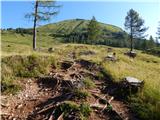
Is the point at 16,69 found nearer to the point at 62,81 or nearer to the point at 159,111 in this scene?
the point at 62,81

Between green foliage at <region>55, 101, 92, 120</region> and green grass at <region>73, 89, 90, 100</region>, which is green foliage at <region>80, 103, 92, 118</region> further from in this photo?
green grass at <region>73, 89, 90, 100</region>

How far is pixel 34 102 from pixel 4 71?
2462 mm

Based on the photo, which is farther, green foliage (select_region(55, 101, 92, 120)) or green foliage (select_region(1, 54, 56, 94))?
green foliage (select_region(1, 54, 56, 94))

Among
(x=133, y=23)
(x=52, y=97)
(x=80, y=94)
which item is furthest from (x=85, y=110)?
(x=133, y=23)

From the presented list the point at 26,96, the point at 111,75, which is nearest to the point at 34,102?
the point at 26,96

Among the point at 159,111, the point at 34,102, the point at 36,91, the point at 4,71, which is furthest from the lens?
the point at 4,71

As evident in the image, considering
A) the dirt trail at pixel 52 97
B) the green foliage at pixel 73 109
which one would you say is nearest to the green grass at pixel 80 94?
the dirt trail at pixel 52 97

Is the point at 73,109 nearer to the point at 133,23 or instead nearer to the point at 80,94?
the point at 80,94

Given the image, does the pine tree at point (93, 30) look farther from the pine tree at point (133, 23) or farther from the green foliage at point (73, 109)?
the green foliage at point (73, 109)

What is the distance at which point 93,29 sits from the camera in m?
69.3

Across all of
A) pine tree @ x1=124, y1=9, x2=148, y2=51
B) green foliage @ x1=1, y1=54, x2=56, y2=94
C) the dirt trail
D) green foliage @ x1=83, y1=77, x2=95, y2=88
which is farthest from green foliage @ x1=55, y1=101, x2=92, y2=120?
pine tree @ x1=124, y1=9, x2=148, y2=51

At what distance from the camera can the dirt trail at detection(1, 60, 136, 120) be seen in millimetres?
8906

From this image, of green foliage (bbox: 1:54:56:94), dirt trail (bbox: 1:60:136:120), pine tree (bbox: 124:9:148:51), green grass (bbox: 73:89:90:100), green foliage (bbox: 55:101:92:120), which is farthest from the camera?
pine tree (bbox: 124:9:148:51)

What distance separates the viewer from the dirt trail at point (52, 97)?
8906 millimetres
